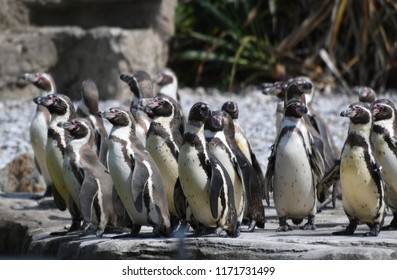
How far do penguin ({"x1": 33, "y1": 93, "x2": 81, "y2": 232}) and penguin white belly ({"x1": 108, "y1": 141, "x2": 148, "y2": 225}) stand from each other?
28.8 inches

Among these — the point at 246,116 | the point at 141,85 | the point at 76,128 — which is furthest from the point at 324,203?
the point at 246,116

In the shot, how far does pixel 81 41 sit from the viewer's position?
581 inches

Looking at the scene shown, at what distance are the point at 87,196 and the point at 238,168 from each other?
3.10 feet

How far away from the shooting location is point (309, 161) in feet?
25.5

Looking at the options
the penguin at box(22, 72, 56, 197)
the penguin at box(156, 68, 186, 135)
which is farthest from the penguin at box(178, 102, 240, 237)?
the penguin at box(156, 68, 186, 135)

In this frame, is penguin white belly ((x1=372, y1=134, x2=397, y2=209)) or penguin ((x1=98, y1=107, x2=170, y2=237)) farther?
penguin white belly ((x1=372, y1=134, x2=397, y2=209))

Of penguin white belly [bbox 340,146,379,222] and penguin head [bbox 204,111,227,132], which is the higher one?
penguin head [bbox 204,111,227,132]

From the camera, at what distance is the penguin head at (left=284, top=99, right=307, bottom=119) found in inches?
306

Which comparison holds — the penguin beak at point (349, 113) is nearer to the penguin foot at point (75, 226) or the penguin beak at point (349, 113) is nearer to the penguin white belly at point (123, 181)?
the penguin white belly at point (123, 181)

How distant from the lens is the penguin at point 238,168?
7.57 meters

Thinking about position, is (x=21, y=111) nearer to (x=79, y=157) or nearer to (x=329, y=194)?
(x=329, y=194)

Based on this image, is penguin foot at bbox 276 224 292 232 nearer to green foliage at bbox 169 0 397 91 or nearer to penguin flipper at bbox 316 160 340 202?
penguin flipper at bbox 316 160 340 202

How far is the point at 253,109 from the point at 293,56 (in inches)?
65.5

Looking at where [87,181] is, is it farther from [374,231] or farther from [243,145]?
[374,231]
